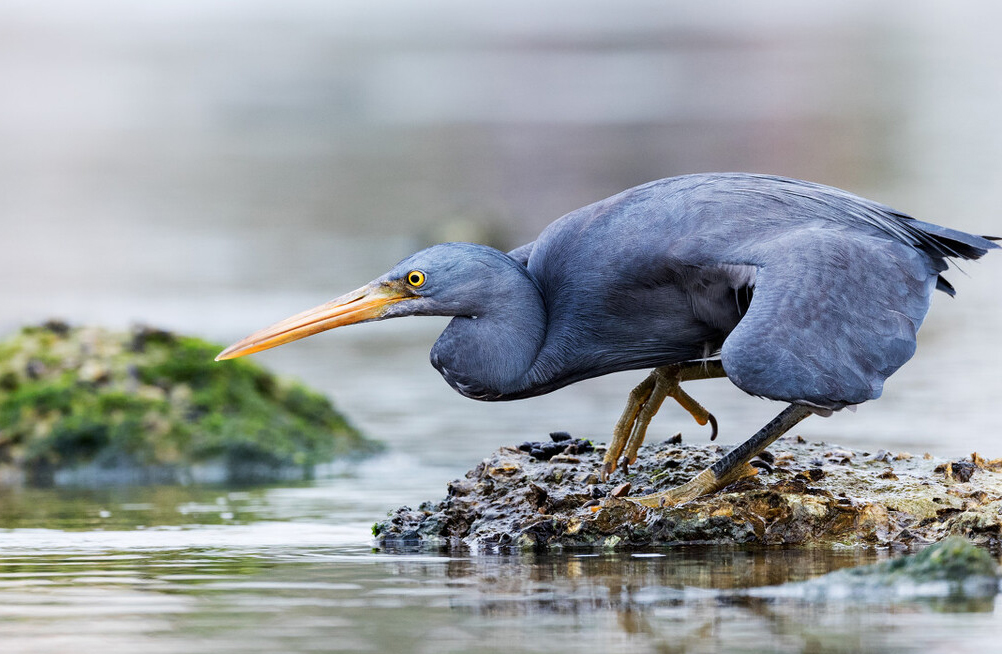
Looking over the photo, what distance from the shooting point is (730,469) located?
7.57 m

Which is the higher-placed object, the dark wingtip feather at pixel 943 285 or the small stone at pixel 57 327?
the small stone at pixel 57 327

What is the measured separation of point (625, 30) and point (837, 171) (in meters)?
67.7

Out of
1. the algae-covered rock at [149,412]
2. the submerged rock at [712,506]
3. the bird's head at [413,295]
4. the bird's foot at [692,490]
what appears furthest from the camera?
the algae-covered rock at [149,412]

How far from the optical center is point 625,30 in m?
103

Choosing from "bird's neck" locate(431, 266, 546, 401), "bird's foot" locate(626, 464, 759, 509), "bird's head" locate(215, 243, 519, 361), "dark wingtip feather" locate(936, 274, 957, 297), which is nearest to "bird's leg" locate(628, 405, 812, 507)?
"bird's foot" locate(626, 464, 759, 509)

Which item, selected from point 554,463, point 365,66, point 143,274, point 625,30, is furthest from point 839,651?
point 625,30

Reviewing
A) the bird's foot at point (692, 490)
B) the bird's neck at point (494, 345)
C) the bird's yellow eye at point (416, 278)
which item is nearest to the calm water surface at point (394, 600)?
the bird's foot at point (692, 490)

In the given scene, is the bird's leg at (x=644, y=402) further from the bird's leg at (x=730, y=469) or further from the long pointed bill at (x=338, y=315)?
the long pointed bill at (x=338, y=315)

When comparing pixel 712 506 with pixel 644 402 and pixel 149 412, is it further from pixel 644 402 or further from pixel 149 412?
pixel 149 412

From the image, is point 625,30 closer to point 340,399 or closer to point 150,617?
point 340,399

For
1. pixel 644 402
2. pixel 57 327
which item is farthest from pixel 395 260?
pixel 644 402

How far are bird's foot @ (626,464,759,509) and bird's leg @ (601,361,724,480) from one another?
0.43 m

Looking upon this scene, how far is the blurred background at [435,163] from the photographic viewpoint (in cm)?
1386

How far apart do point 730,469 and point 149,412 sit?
4.94 metres
